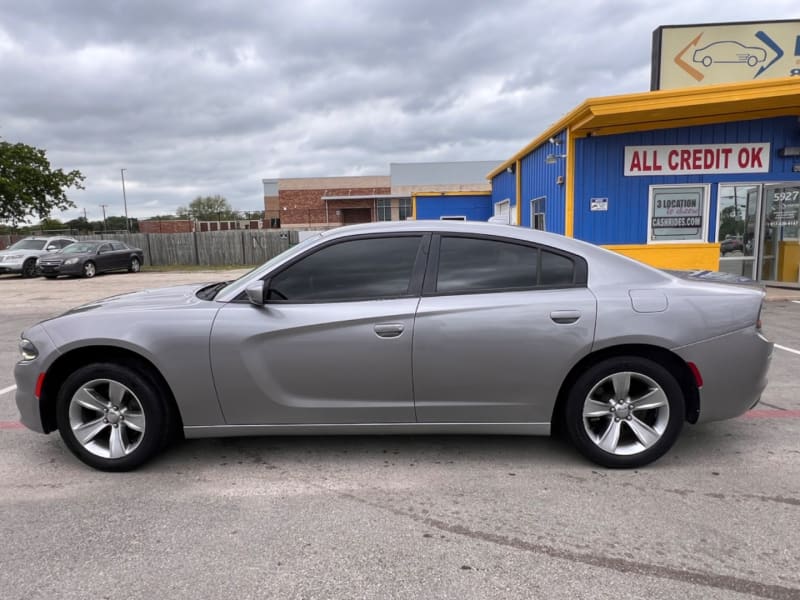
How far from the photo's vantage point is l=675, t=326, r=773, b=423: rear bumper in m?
3.37

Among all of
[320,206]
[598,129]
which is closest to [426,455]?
[598,129]

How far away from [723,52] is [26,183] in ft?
129

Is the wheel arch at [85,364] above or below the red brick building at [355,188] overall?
below

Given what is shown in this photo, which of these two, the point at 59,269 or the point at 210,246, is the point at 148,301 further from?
the point at 210,246

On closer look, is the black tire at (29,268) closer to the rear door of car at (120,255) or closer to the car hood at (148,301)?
the rear door of car at (120,255)

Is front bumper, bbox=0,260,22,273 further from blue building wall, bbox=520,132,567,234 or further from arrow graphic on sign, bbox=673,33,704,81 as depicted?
arrow graphic on sign, bbox=673,33,704,81

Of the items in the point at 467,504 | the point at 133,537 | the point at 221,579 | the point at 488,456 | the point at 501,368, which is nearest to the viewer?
the point at 221,579

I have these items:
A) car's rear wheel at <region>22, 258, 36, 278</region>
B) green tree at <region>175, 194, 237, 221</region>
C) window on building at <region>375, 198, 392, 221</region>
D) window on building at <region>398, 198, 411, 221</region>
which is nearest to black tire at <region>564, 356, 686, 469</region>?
car's rear wheel at <region>22, 258, 36, 278</region>

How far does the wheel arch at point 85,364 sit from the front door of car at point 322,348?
0.39m

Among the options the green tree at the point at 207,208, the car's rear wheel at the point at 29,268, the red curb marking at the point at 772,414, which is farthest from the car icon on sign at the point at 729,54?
the green tree at the point at 207,208

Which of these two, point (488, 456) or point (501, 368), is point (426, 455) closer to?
point (488, 456)

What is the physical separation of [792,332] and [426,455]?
6.63 meters

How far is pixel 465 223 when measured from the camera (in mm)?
3777

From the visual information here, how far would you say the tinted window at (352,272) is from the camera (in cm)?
348
